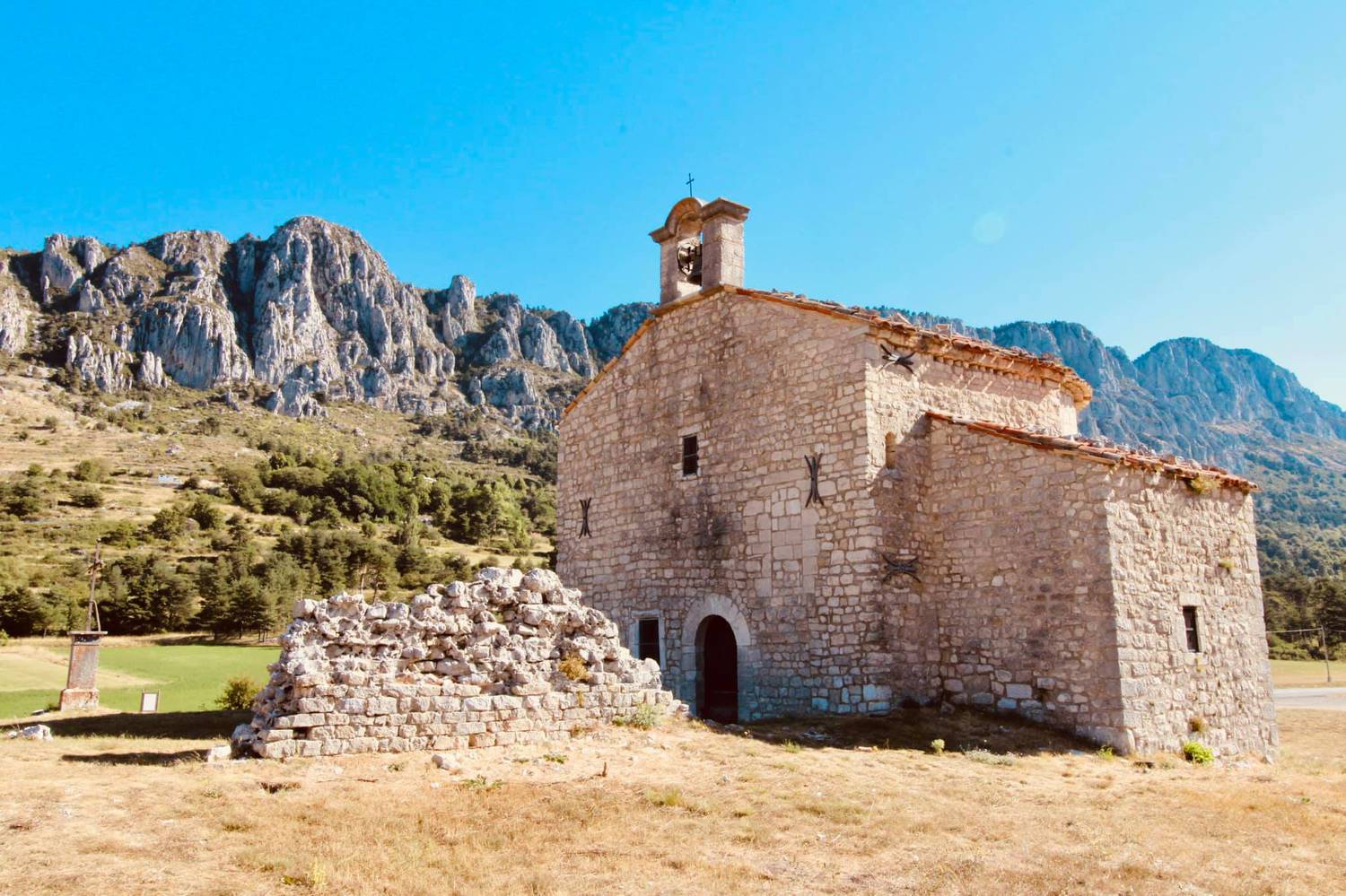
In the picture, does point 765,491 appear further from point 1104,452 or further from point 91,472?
point 91,472

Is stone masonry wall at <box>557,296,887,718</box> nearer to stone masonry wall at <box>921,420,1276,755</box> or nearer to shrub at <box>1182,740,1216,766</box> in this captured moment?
stone masonry wall at <box>921,420,1276,755</box>

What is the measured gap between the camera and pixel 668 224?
18531 mm

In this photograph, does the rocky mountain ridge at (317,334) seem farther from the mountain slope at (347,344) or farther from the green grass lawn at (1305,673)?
the green grass lawn at (1305,673)

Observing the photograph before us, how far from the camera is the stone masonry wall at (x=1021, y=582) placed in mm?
12688

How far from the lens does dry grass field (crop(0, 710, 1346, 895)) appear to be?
6.33 meters

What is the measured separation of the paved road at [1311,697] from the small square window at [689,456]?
14.8m

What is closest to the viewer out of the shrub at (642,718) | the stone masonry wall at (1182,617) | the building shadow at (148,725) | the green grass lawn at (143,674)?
the building shadow at (148,725)

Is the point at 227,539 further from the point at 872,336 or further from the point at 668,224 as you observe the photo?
the point at 872,336

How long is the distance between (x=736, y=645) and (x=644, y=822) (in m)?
8.90

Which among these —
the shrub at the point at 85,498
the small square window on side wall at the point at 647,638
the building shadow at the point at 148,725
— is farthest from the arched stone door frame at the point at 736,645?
the shrub at the point at 85,498

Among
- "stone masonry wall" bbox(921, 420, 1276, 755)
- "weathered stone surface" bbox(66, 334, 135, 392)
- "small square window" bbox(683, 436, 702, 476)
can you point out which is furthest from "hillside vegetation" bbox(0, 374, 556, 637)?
"stone masonry wall" bbox(921, 420, 1276, 755)

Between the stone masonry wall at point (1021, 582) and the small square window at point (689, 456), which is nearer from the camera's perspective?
the stone masonry wall at point (1021, 582)

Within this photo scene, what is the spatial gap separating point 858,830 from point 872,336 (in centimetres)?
872

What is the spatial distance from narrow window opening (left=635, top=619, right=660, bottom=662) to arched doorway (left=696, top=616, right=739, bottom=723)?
0.97 metres
